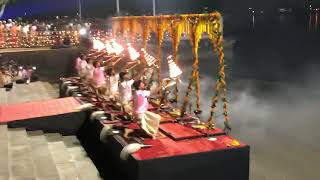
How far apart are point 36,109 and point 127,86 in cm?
377

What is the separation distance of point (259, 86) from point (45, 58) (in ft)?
66.9

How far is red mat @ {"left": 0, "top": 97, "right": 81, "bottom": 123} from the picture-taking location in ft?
43.5

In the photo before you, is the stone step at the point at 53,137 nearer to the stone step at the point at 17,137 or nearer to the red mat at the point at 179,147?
the stone step at the point at 17,137

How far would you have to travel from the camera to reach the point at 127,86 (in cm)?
1257

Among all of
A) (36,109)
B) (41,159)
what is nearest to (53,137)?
(36,109)

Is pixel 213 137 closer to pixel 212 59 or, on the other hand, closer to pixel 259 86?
pixel 259 86

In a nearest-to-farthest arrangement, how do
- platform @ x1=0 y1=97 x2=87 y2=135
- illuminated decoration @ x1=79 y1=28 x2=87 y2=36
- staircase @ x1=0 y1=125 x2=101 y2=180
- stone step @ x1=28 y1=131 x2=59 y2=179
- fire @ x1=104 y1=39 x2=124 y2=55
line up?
staircase @ x1=0 y1=125 x2=101 y2=180 → stone step @ x1=28 y1=131 x2=59 y2=179 → platform @ x1=0 y1=97 x2=87 y2=135 → fire @ x1=104 y1=39 x2=124 y2=55 → illuminated decoration @ x1=79 y1=28 x2=87 y2=36

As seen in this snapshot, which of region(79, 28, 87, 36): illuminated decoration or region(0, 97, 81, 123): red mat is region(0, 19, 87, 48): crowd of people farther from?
region(0, 97, 81, 123): red mat

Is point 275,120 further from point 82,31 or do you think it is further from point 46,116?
point 82,31

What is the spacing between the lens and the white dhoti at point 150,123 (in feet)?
36.2

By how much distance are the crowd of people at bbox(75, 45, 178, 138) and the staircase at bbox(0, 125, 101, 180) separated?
1631mm

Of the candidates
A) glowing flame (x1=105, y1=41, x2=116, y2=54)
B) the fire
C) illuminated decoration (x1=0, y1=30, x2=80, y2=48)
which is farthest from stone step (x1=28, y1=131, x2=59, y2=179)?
illuminated decoration (x1=0, y1=30, x2=80, y2=48)

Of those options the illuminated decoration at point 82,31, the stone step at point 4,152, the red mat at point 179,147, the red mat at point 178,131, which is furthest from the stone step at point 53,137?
the illuminated decoration at point 82,31

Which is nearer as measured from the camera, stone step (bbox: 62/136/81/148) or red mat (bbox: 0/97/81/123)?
stone step (bbox: 62/136/81/148)
